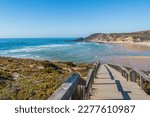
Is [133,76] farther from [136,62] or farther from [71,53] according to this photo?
[71,53]

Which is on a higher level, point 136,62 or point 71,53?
point 136,62

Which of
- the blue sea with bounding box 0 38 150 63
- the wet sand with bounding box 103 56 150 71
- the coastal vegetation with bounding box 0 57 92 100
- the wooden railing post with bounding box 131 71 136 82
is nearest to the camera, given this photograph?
the coastal vegetation with bounding box 0 57 92 100

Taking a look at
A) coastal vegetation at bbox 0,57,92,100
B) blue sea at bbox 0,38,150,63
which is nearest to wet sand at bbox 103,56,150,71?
blue sea at bbox 0,38,150,63

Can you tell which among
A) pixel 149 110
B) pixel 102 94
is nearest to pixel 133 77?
pixel 102 94

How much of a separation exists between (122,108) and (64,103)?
0.61 metres

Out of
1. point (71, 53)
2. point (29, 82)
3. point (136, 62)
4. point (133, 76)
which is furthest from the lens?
point (71, 53)

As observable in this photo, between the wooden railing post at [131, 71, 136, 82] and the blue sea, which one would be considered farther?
the blue sea

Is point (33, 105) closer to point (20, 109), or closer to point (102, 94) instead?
point (20, 109)

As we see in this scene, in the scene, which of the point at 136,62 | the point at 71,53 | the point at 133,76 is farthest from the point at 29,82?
the point at 71,53

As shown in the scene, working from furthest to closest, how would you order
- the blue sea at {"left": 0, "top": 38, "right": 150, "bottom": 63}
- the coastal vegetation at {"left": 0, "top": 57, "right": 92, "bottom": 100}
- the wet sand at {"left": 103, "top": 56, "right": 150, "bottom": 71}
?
the blue sea at {"left": 0, "top": 38, "right": 150, "bottom": 63}
the wet sand at {"left": 103, "top": 56, "right": 150, "bottom": 71}
the coastal vegetation at {"left": 0, "top": 57, "right": 92, "bottom": 100}

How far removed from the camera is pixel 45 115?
9.43 feet

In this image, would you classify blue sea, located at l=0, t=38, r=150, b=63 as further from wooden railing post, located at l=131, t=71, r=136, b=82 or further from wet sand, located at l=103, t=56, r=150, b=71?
wooden railing post, located at l=131, t=71, r=136, b=82

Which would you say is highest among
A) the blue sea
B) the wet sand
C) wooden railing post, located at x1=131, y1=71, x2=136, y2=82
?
wooden railing post, located at x1=131, y1=71, x2=136, y2=82

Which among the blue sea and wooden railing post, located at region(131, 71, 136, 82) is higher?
wooden railing post, located at region(131, 71, 136, 82)
